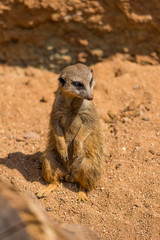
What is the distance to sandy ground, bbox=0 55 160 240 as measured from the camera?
10.2 feet

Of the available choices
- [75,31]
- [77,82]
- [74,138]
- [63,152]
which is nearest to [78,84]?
[77,82]

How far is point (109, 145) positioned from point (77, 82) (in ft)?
3.96

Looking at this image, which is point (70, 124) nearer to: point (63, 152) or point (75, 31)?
point (63, 152)

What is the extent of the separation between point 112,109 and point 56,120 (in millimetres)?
1682

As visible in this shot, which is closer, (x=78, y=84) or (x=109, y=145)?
(x=78, y=84)

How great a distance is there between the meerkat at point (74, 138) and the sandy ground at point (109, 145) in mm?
144

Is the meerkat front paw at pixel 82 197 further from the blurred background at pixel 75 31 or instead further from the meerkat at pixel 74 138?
the blurred background at pixel 75 31

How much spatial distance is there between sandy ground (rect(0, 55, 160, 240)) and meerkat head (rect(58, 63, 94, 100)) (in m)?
1.04

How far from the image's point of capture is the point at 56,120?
344cm

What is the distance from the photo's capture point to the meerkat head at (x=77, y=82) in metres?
3.19

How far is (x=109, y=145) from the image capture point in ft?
13.4

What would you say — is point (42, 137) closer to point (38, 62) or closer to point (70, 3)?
point (38, 62)

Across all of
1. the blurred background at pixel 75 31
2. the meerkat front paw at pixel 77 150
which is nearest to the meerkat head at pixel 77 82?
the meerkat front paw at pixel 77 150

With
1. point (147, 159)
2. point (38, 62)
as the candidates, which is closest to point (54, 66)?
point (38, 62)
